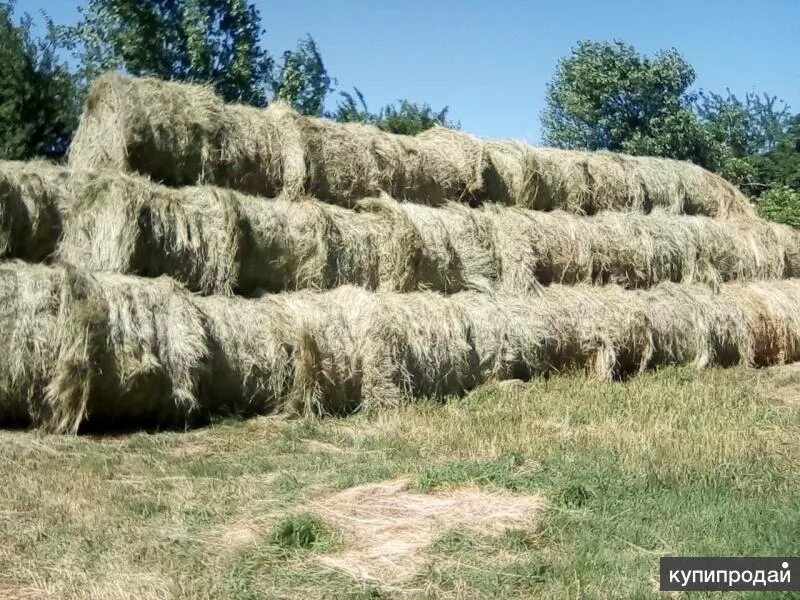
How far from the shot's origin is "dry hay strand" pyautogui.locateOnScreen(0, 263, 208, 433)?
8641mm

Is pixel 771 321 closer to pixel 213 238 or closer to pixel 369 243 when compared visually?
pixel 369 243

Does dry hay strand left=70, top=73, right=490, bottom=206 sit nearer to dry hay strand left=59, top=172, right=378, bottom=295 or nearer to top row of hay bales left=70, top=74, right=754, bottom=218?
top row of hay bales left=70, top=74, right=754, bottom=218

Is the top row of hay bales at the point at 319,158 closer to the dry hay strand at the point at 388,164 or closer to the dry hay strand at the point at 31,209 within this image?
the dry hay strand at the point at 388,164

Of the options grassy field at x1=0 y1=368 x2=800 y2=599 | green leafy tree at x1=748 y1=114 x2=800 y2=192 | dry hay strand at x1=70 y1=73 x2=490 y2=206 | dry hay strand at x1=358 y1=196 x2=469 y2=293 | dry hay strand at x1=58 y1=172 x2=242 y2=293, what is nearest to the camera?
grassy field at x1=0 y1=368 x2=800 y2=599

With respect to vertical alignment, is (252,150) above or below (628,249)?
above

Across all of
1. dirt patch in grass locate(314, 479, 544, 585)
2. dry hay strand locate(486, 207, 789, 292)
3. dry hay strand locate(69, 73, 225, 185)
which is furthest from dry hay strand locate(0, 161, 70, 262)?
dry hay strand locate(486, 207, 789, 292)

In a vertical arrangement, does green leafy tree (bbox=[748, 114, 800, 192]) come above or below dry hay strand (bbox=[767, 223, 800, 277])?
above

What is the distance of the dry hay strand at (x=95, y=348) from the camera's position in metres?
8.64

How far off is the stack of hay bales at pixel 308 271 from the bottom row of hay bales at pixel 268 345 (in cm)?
2

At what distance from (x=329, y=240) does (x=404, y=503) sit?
16.6 ft

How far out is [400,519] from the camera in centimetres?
617

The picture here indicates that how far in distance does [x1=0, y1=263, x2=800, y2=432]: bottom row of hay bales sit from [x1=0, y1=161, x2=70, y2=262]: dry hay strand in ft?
1.89

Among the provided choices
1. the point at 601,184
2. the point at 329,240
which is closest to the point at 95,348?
the point at 329,240

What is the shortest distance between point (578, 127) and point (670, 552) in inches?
1238
